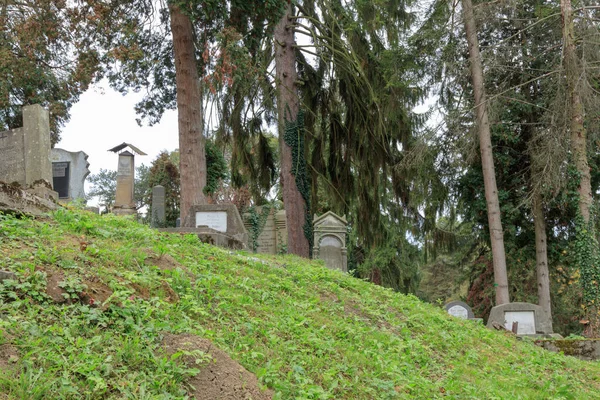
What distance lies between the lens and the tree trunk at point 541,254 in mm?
16969

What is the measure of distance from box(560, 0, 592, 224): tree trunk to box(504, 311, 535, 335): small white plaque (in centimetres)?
364

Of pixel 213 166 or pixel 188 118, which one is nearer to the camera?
pixel 188 118

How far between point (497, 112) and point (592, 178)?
3744mm

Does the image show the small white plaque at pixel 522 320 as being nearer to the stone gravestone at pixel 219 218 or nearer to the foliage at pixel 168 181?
the stone gravestone at pixel 219 218

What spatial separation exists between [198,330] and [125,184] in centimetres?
1332

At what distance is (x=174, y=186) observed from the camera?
80.7 ft

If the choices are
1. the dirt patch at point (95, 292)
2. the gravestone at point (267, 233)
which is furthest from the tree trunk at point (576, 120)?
the dirt patch at point (95, 292)

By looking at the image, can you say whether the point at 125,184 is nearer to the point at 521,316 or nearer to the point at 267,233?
the point at 267,233

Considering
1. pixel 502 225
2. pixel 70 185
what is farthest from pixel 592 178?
pixel 70 185

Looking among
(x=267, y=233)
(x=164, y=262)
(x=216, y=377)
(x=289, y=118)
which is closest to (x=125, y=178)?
(x=267, y=233)

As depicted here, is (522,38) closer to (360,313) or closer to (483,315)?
(483,315)

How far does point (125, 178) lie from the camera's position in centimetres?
1659

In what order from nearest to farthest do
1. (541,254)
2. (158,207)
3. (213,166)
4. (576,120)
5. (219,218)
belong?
1. (219,218)
2. (576,120)
3. (213,166)
4. (541,254)
5. (158,207)

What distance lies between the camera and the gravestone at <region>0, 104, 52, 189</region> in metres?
8.08
